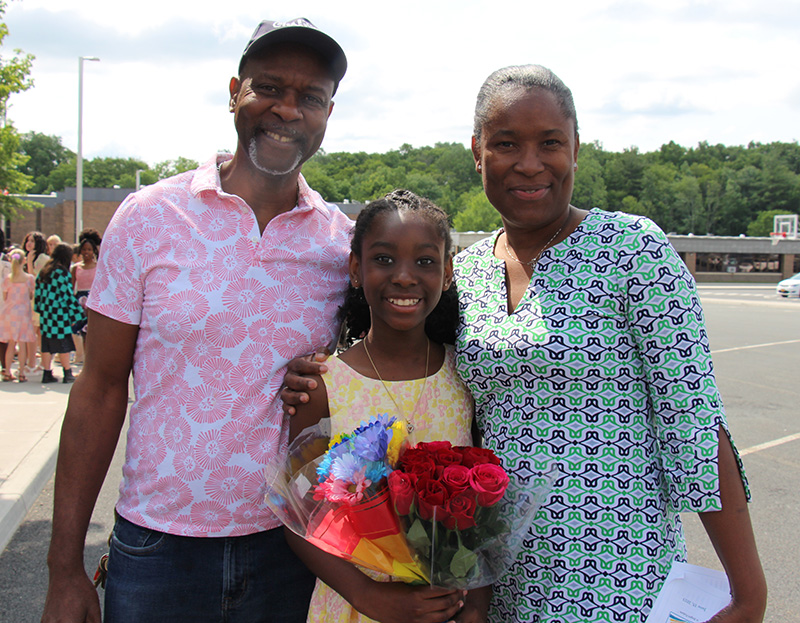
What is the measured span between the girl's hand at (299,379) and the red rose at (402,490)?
48 centimetres

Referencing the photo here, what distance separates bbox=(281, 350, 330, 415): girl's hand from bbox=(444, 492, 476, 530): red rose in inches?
24.2

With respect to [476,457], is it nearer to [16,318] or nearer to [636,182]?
[16,318]

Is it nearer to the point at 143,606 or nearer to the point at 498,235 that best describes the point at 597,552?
the point at 498,235

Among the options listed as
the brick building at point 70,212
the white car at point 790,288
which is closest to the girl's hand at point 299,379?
the white car at point 790,288

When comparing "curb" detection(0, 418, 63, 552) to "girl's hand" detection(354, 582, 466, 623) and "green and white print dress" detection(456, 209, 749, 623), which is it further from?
"green and white print dress" detection(456, 209, 749, 623)

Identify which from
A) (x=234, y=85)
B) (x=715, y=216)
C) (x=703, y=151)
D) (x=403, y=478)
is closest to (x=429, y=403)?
(x=403, y=478)

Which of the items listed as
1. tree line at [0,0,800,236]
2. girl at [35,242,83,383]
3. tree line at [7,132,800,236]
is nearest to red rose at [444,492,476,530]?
girl at [35,242,83,383]

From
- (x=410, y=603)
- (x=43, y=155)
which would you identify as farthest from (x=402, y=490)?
(x=43, y=155)

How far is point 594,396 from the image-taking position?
187cm

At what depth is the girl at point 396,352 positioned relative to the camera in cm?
206

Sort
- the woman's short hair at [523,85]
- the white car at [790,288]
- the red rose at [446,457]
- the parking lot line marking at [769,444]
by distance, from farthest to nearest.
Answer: the white car at [790,288] → the parking lot line marking at [769,444] → the woman's short hair at [523,85] → the red rose at [446,457]

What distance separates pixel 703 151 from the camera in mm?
119562

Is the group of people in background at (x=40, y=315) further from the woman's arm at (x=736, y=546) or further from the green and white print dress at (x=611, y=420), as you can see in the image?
the woman's arm at (x=736, y=546)

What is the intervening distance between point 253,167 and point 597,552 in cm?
161
